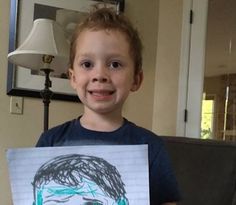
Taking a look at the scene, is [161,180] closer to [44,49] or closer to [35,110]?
[44,49]

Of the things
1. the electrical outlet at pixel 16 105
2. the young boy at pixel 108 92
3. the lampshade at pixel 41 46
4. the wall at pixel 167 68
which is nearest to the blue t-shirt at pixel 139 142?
the young boy at pixel 108 92

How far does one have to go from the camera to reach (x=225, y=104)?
8.11 feet

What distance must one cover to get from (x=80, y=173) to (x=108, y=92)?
0.16 metres

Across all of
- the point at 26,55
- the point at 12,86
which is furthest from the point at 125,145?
the point at 12,86

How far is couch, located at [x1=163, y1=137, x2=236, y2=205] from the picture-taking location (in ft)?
5.40

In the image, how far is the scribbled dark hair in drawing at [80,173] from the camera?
28.0 inches

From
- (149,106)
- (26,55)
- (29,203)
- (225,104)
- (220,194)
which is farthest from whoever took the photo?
(149,106)

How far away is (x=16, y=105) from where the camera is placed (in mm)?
2232

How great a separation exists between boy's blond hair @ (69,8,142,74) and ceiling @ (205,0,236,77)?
1.73 meters

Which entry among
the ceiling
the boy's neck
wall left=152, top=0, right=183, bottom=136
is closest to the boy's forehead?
the boy's neck

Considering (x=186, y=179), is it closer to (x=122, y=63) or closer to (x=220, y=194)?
(x=220, y=194)

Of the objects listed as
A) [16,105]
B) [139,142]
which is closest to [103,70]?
[139,142]

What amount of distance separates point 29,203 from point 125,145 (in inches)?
7.5

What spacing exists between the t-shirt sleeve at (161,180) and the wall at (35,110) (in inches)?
62.2
